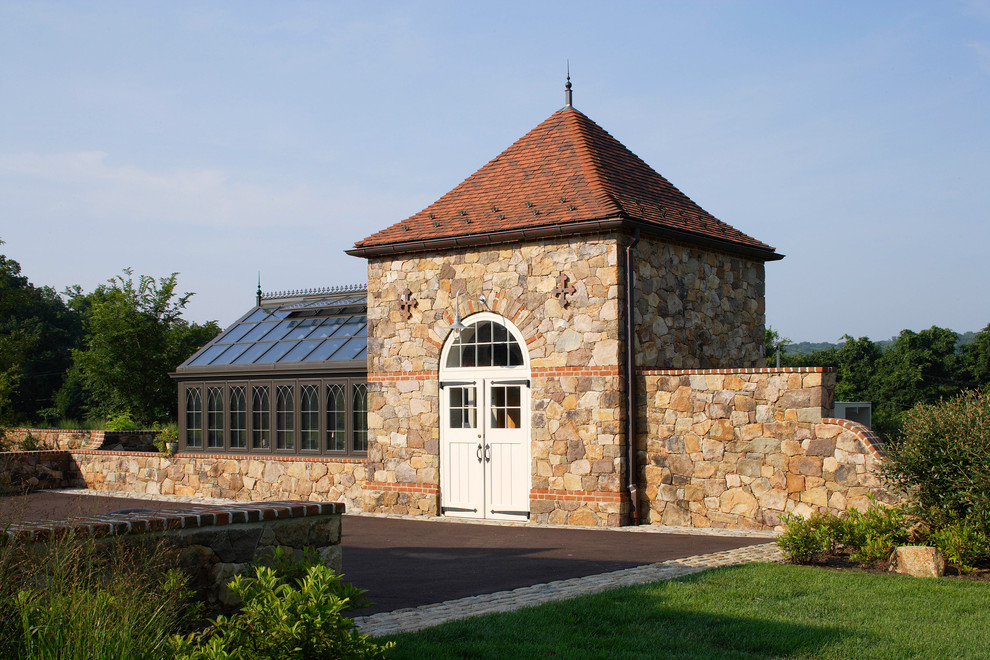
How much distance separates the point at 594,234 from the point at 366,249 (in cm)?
409

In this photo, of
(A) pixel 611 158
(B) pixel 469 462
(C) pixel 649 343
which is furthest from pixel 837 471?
(A) pixel 611 158

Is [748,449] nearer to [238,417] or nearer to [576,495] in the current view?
[576,495]

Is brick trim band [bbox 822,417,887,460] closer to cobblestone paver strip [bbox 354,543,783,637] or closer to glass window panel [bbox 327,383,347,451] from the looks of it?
cobblestone paver strip [bbox 354,543,783,637]

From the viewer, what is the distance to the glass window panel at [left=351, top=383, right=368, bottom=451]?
1626 cm

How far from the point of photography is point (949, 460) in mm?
9203

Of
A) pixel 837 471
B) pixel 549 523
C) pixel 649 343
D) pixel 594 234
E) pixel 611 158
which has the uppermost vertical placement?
pixel 611 158

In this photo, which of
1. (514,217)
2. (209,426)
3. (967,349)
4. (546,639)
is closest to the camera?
(546,639)

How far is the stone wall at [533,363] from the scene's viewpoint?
1291 cm

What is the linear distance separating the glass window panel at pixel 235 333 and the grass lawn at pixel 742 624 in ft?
44.6

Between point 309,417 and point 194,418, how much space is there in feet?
10.7

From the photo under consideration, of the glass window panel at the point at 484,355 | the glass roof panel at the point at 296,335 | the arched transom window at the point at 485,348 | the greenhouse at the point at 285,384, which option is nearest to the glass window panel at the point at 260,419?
the greenhouse at the point at 285,384

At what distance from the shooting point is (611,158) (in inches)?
600

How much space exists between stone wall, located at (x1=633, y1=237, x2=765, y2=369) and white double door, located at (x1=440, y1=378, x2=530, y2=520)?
2072 mm

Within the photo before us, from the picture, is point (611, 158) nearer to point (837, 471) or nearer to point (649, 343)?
point (649, 343)
